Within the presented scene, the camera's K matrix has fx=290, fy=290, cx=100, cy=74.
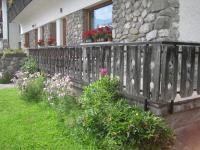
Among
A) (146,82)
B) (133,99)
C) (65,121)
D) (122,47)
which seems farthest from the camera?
(65,121)

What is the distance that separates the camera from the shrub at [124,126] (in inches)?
142

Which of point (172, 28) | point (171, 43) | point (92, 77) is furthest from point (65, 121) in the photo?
point (172, 28)

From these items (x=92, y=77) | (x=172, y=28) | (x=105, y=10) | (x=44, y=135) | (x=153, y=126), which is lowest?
(x=44, y=135)

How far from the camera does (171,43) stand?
150 inches

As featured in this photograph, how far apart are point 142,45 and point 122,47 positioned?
575 millimetres

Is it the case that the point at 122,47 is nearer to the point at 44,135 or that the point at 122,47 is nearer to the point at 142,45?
the point at 142,45

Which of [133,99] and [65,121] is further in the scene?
[65,121]

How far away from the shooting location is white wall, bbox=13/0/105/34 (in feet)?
32.4

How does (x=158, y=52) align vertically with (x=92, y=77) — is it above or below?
above

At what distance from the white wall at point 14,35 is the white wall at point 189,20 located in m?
23.4

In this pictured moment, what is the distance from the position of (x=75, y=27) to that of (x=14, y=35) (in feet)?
60.5

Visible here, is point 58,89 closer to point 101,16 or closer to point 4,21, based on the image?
point 101,16

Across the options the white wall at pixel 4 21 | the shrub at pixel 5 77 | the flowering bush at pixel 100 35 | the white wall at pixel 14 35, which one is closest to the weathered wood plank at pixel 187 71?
the flowering bush at pixel 100 35

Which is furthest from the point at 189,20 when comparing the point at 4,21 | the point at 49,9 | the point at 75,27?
the point at 4,21
